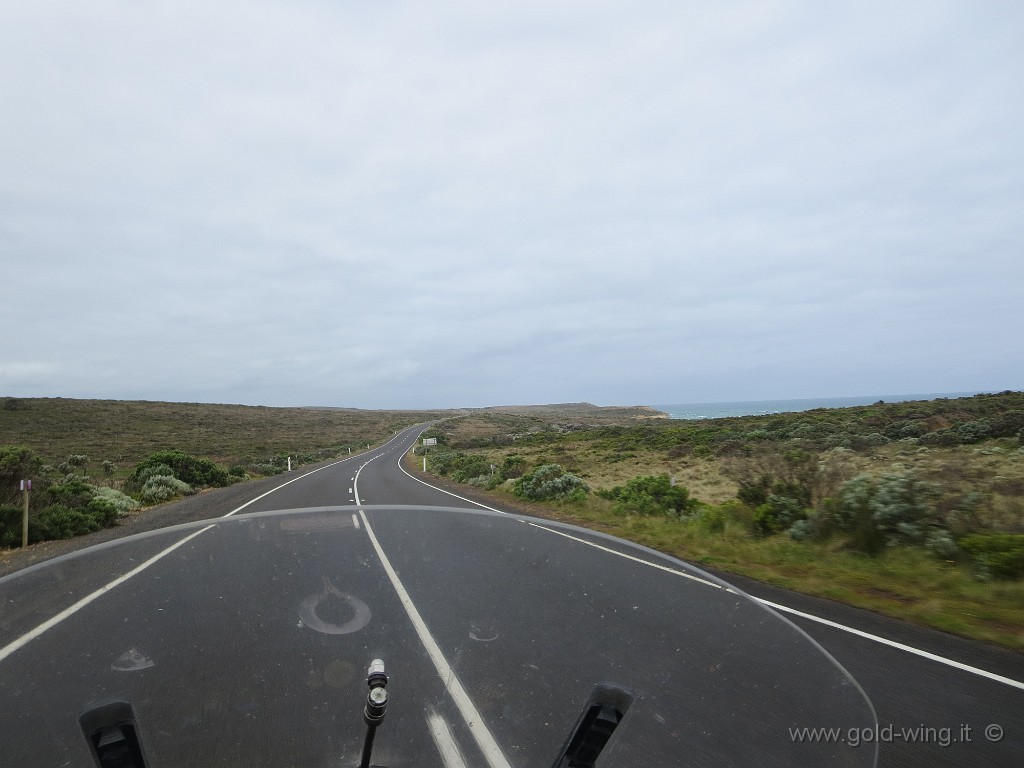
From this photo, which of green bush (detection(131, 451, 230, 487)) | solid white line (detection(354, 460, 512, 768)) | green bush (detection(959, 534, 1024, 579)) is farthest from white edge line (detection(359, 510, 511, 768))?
green bush (detection(131, 451, 230, 487))

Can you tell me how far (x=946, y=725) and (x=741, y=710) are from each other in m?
2.29

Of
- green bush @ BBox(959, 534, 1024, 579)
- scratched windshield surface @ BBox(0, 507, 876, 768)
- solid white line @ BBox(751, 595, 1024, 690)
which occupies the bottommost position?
solid white line @ BBox(751, 595, 1024, 690)

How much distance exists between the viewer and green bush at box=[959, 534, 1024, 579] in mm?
7507

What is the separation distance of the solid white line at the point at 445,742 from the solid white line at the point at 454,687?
10cm

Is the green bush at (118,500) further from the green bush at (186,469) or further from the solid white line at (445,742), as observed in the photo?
the solid white line at (445,742)

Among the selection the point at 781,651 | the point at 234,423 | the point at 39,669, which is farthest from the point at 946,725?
the point at 234,423

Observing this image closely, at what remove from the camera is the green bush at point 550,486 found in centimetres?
1875

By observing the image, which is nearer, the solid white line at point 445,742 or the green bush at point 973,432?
the solid white line at point 445,742

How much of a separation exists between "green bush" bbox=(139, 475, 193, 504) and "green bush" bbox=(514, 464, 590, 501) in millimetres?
12143

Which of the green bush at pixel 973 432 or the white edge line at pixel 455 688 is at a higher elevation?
the green bush at pixel 973 432

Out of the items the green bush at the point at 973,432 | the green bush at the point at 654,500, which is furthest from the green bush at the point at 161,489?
the green bush at the point at 973,432

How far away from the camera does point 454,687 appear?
2.63 m

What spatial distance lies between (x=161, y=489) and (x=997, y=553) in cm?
2215

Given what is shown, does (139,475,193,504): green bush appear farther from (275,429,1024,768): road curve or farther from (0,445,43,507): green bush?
(275,429,1024,768): road curve
